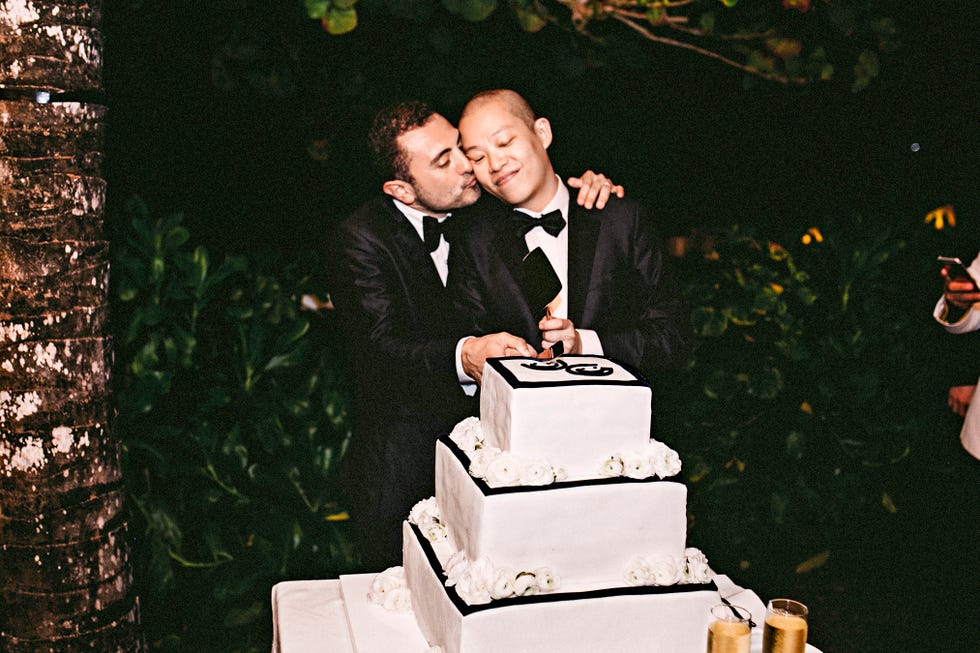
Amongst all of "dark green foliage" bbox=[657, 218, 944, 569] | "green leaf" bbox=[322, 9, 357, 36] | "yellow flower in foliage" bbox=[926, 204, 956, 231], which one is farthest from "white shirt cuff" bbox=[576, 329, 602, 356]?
"yellow flower in foliage" bbox=[926, 204, 956, 231]

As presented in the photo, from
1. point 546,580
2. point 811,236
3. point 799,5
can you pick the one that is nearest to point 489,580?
point 546,580

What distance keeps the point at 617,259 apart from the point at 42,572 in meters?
2.19

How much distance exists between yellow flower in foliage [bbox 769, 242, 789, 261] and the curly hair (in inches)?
64.9

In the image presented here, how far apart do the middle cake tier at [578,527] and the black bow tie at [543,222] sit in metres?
1.41

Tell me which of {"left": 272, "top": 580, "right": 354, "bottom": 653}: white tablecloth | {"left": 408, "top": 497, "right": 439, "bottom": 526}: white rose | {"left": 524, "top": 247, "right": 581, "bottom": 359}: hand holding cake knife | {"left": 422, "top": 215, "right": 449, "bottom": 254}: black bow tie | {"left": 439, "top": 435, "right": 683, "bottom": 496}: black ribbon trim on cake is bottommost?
{"left": 272, "top": 580, "right": 354, "bottom": 653}: white tablecloth

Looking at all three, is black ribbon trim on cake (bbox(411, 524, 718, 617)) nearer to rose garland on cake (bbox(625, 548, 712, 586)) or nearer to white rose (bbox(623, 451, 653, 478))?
rose garland on cake (bbox(625, 548, 712, 586))

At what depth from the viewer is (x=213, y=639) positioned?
3.79m

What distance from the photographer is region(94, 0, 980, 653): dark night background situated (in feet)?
11.4

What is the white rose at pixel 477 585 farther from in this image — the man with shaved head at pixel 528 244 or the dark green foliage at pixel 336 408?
the dark green foliage at pixel 336 408

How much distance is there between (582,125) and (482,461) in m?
1.87

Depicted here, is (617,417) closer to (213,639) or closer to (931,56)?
(213,639)

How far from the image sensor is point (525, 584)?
2.14 meters

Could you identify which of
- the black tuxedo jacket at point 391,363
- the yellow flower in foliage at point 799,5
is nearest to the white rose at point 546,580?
the black tuxedo jacket at point 391,363

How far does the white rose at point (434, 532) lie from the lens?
8.13ft
